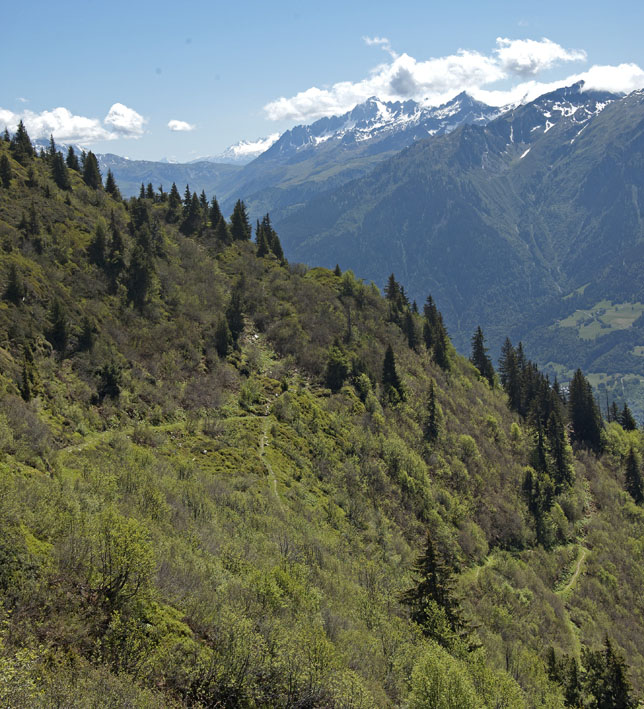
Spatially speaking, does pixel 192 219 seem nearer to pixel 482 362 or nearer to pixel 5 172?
pixel 5 172

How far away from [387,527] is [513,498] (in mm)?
28418

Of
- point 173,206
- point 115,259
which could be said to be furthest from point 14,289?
point 173,206

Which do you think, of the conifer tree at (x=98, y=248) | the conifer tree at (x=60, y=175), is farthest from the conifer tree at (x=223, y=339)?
the conifer tree at (x=60, y=175)

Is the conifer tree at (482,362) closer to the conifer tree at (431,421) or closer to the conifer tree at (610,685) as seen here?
the conifer tree at (431,421)

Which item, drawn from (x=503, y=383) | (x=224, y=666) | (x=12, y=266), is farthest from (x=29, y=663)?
(x=503, y=383)

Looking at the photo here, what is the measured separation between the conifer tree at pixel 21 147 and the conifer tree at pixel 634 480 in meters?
109

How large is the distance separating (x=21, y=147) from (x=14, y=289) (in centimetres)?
4908

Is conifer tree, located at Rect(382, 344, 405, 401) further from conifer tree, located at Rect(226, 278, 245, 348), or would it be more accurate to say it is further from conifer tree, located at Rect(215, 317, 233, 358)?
conifer tree, located at Rect(215, 317, 233, 358)

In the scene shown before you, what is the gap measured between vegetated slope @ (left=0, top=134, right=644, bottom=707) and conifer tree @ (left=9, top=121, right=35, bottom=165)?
6739 mm

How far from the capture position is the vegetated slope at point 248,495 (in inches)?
579

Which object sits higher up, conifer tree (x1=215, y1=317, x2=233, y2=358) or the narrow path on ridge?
conifer tree (x1=215, y1=317, x2=233, y2=358)

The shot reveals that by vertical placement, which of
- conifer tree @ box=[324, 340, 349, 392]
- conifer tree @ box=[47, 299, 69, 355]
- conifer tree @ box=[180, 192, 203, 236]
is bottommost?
conifer tree @ box=[324, 340, 349, 392]

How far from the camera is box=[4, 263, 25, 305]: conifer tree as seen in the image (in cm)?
4188

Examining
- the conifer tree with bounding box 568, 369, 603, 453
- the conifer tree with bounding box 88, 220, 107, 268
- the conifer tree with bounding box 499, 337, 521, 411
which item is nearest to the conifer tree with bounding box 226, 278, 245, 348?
the conifer tree with bounding box 88, 220, 107, 268
